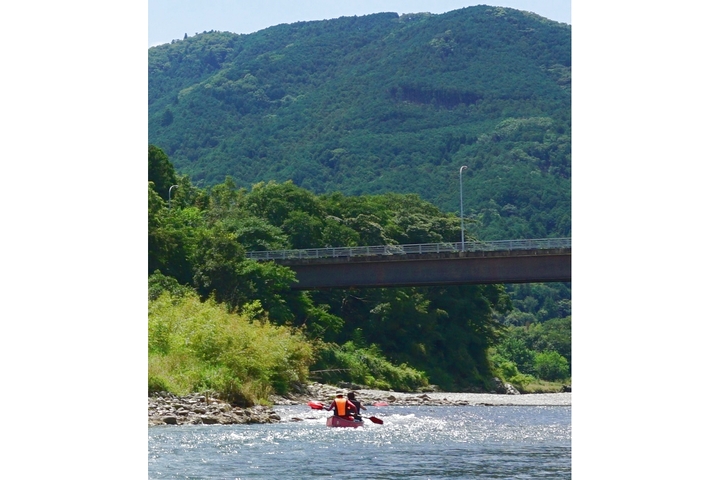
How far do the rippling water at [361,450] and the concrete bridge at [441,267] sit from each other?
848 inches

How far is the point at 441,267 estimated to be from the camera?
66.6 meters

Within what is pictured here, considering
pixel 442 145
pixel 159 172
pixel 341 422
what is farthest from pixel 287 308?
pixel 442 145

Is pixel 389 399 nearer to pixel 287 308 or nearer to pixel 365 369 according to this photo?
pixel 287 308

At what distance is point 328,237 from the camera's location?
281 feet

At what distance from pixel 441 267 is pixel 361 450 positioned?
3647 centimetres

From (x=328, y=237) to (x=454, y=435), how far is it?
49424mm

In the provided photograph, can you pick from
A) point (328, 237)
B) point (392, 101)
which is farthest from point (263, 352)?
point (392, 101)

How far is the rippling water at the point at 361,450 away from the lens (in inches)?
1006

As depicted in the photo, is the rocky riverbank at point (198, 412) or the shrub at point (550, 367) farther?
the shrub at point (550, 367)

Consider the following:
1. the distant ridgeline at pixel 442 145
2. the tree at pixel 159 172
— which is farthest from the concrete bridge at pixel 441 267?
the distant ridgeline at pixel 442 145

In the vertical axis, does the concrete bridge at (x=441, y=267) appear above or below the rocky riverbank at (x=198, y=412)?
above

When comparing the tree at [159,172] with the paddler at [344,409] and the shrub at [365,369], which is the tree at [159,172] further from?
the paddler at [344,409]
